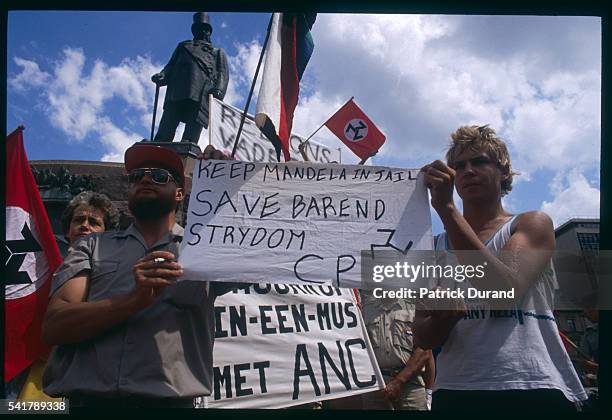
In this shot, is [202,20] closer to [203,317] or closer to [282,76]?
[282,76]

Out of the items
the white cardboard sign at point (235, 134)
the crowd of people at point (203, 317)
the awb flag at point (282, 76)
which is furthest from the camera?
the white cardboard sign at point (235, 134)

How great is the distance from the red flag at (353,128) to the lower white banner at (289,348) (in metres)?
1.88

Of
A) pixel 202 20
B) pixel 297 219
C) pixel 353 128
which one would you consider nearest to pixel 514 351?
pixel 297 219

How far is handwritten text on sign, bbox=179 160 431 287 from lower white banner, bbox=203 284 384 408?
1105 millimetres

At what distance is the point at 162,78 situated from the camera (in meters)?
6.17

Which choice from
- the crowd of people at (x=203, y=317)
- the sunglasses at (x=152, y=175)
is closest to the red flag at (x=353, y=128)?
the crowd of people at (x=203, y=317)

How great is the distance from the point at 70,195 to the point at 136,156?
9.22 feet

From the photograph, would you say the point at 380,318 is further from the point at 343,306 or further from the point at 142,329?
the point at 142,329

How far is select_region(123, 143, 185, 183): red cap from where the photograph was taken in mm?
2555

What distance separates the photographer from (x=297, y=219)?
104 inches

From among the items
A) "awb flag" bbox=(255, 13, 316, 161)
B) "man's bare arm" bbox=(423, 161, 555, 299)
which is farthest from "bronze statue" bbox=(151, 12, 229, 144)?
"man's bare arm" bbox=(423, 161, 555, 299)

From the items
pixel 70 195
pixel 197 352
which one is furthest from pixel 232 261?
pixel 70 195

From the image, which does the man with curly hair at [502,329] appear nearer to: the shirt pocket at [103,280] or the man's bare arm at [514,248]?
the man's bare arm at [514,248]

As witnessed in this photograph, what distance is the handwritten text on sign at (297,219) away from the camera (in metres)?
2.51
